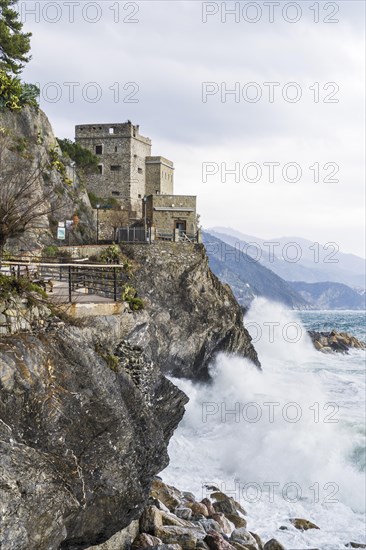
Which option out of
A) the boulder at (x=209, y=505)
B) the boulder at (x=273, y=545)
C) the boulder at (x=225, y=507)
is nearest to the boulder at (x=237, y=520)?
the boulder at (x=225, y=507)

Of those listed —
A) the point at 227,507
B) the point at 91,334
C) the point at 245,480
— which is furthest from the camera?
the point at 245,480

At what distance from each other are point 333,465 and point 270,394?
1055cm

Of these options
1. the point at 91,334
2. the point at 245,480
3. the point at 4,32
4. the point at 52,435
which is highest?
the point at 4,32

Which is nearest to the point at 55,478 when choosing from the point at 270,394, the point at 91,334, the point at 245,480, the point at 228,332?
the point at 91,334

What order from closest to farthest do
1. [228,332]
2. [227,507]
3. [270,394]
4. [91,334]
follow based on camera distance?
[91,334], [227,507], [270,394], [228,332]

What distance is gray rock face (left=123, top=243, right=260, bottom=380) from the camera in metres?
31.8

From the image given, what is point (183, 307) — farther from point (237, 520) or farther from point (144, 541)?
point (144, 541)

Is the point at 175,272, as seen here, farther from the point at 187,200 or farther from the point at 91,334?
the point at 91,334

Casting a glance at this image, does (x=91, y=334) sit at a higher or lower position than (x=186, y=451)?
higher

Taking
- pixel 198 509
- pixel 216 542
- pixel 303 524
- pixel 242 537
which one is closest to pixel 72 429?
pixel 216 542

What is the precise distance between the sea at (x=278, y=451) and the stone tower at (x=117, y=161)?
20.1 meters

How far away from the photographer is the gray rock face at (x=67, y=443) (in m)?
7.65

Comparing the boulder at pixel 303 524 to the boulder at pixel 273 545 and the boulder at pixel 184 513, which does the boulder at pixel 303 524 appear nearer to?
the boulder at pixel 273 545

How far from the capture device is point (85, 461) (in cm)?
948
